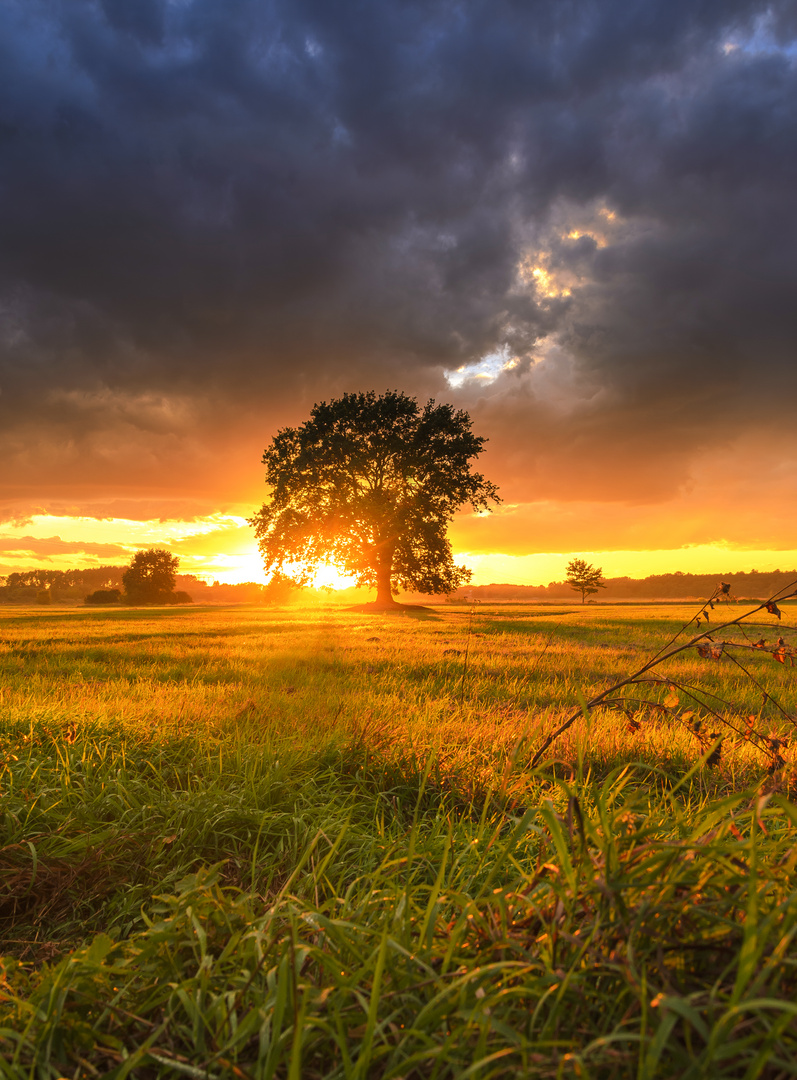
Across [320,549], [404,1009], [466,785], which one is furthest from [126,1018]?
[320,549]

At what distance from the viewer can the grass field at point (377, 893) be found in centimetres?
106

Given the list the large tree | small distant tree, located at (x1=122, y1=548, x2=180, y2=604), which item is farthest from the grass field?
small distant tree, located at (x1=122, y1=548, x2=180, y2=604)

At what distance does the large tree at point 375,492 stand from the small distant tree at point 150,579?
158 feet

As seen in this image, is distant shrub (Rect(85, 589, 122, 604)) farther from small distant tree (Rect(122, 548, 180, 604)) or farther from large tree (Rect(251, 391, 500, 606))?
large tree (Rect(251, 391, 500, 606))

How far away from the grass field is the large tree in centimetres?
3106

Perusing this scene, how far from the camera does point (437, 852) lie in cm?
244

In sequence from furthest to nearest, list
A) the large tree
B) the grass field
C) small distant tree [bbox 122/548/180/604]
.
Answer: small distant tree [bbox 122/548/180/604] < the large tree < the grass field

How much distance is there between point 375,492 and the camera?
36656mm

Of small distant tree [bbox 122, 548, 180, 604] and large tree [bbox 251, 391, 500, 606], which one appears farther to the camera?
small distant tree [bbox 122, 548, 180, 604]

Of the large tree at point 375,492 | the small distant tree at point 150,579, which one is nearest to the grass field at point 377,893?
the large tree at point 375,492

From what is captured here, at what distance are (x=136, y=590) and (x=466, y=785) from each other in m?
84.1

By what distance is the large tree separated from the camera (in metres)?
36.4

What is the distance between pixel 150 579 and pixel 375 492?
55479 millimetres

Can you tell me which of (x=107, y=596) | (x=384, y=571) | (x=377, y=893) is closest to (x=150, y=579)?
(x=107, y=596)
